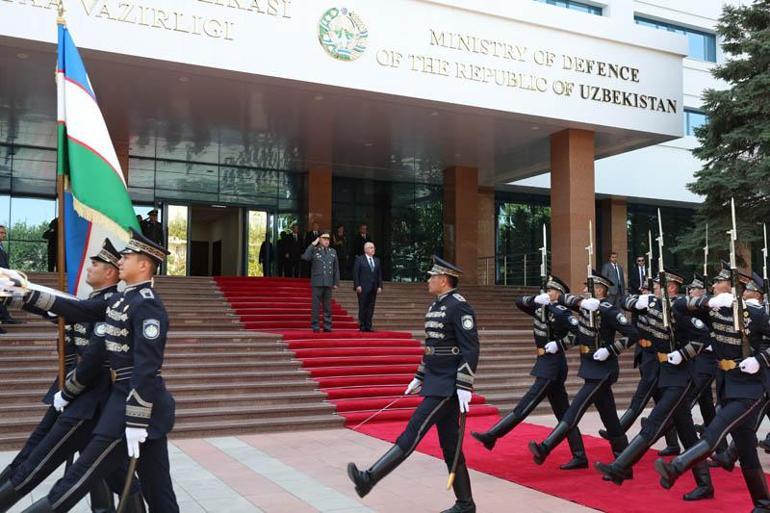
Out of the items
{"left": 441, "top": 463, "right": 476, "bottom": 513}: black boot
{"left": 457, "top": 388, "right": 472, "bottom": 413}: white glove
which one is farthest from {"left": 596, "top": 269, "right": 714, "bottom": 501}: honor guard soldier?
{"left": 457, "top": 388, "right": 472, "bottom": 413}: white glove

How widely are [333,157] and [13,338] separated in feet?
40.0

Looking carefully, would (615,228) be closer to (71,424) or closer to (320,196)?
(320,196)

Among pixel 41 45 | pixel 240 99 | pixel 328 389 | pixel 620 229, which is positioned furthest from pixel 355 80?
pixel 620 229

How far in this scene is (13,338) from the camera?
10.3 metres

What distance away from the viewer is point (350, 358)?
38.4ft

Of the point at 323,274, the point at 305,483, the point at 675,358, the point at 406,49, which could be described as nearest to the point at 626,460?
the point at 675,358

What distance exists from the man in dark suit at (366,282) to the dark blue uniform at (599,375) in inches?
260

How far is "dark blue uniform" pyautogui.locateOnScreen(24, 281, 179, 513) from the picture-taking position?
3900 millimetres

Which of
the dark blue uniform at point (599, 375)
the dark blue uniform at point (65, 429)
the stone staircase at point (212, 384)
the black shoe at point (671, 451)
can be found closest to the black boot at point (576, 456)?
the dark blue uniform at point (599, 375)

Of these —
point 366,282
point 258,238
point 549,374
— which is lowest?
point 549,374

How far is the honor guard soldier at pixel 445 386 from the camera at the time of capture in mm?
5188

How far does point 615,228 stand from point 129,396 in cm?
2483

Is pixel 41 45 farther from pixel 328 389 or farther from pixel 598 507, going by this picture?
pixel 598 507

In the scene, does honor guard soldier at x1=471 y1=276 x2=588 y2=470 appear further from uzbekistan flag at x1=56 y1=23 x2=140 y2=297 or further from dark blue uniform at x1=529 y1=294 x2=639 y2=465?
uzbekistan flag at x1=56 y1=23 x2=140 y2=297
